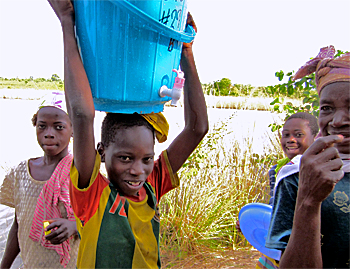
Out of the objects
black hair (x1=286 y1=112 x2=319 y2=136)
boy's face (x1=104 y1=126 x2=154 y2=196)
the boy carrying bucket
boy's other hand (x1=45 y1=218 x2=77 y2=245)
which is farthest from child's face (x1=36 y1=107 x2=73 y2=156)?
black hair (x1=286 y1=112 x2=319 y2=136)

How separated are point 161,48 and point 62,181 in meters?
1.40

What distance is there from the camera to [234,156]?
15.2 ft

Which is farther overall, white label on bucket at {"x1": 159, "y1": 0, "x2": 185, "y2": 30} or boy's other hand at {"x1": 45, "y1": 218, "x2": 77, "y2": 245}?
boy's other hand at {"x1": 45, "y1": 218, "x2": 77, "y2": 245}

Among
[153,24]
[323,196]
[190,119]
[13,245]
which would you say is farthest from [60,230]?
[323,196]

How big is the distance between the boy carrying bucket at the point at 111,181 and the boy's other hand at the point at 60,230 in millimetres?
592

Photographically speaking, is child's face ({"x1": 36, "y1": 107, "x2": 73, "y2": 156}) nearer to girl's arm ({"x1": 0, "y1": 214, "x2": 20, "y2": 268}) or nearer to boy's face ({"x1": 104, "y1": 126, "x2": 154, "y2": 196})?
girl's arm ({"x1": 0, "y1": 214, "x2": 20, "y2": 268})

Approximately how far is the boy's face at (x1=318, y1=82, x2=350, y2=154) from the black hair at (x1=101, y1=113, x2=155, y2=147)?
2.80ft

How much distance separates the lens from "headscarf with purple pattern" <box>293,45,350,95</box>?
1281mm

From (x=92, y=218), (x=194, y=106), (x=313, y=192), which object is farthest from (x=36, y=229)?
(x=313, y=192)

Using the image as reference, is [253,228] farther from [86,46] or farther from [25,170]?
[25,170]

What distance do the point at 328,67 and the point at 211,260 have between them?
2.86 metres

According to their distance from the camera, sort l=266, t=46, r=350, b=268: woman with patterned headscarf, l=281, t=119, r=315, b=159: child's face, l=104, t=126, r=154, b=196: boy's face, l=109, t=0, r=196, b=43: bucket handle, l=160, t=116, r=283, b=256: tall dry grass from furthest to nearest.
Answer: l=160, t=116, r=283, b=256: tall dry grass
l=281, t=119, r=315, b=159: child's face
l=104, t=126, r=154, b=196: boy's face
l=109, t=0, r=196, b=43: bucket handle
l=266, t=46, r=350, b=268: woman with patterned headscarf

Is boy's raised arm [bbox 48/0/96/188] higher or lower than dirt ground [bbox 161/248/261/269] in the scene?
higher

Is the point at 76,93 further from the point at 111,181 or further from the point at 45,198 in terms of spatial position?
the point at 45,198
